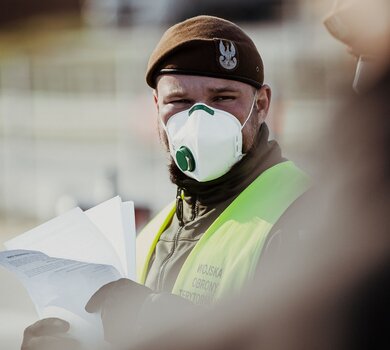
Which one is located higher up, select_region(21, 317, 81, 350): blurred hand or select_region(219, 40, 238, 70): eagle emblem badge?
select_region(219, 40, 238, 70): eagle emblem badge

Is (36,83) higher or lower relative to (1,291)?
higher

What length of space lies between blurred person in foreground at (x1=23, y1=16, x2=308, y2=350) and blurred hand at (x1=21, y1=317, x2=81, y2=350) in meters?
0.31

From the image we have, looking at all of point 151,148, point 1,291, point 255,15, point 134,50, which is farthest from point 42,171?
point 255,15

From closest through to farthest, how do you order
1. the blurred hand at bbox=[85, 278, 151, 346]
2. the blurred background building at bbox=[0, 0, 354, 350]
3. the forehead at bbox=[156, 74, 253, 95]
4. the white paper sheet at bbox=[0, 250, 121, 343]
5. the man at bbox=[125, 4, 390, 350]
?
the man at bbox=[125, 4, 390, 350]
the blurred hand at bbox=[85, 278, 151, 346]
the white paper sheet at bbox=[0, 250, 121, 343]
the forehead at bbox=[156, 74, 253, 95]
the blurred background building at bbox=[0, 0, 354, 350]

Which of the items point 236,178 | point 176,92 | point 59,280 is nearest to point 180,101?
point 176,92

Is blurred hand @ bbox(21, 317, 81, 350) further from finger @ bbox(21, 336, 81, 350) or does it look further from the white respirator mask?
the white respirator mask

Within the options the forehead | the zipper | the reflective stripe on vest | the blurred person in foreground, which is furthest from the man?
the forehead

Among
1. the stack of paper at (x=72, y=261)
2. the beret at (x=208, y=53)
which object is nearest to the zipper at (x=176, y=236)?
the stack of paper at (x=72, y=261)

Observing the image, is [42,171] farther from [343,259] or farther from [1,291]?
[343,259]

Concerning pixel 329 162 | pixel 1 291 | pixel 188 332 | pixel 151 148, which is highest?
pixel 329 162

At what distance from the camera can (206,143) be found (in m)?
2.49

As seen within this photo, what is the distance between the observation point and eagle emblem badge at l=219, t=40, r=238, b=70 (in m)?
2.42

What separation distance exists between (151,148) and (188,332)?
11.1 metres

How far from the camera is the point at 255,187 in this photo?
236 centimetres
